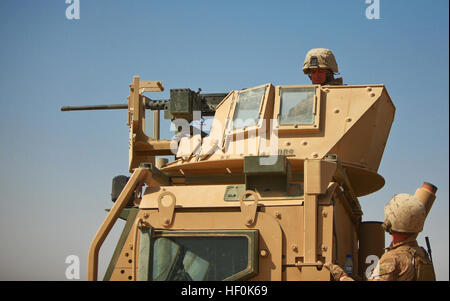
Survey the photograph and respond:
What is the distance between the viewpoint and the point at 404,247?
23.6 feet

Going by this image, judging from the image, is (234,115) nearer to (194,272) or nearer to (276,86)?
(276,86)

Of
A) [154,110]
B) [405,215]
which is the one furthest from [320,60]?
[405,215]

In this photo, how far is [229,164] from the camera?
10453 millimetres

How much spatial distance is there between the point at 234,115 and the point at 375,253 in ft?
9.42

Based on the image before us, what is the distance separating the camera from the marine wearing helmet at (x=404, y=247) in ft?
23.1

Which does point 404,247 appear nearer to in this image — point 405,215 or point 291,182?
point 405,215

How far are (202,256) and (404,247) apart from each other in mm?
2584

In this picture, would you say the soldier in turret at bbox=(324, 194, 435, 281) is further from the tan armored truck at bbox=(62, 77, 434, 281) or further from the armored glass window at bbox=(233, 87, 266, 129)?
the armored glass window at bbox=(233, 87, 266, 129)

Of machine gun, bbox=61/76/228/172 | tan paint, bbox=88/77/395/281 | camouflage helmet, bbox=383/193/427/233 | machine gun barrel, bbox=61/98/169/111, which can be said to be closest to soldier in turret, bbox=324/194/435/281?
camouflage helmet, bbox=383/193/427/233

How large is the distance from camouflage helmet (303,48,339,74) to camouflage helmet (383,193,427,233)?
5262 mm

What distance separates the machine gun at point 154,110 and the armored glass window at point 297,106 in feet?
5.96

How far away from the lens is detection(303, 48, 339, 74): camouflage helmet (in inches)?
480

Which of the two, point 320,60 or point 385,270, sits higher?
point 320,60
